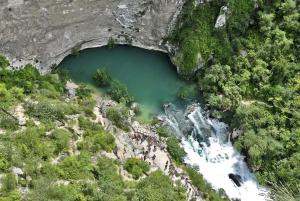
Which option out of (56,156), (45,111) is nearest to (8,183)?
(56,156)

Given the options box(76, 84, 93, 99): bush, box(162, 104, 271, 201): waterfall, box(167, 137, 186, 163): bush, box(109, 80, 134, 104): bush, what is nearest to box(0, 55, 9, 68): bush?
box(76, 84, 93, 99): bush

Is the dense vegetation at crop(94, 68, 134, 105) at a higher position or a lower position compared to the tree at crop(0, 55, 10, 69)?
lower

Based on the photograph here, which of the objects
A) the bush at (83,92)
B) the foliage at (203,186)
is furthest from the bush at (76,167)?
the foliage at (203,186)

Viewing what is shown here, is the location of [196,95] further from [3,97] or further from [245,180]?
[3,97]

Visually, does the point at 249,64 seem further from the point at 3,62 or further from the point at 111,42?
the point at 3,62

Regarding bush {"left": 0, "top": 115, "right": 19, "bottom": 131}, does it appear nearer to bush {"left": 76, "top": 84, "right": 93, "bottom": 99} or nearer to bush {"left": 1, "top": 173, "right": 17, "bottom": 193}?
bush {"left": 1, "top": 173, "right": 17, "bottom": 193}
